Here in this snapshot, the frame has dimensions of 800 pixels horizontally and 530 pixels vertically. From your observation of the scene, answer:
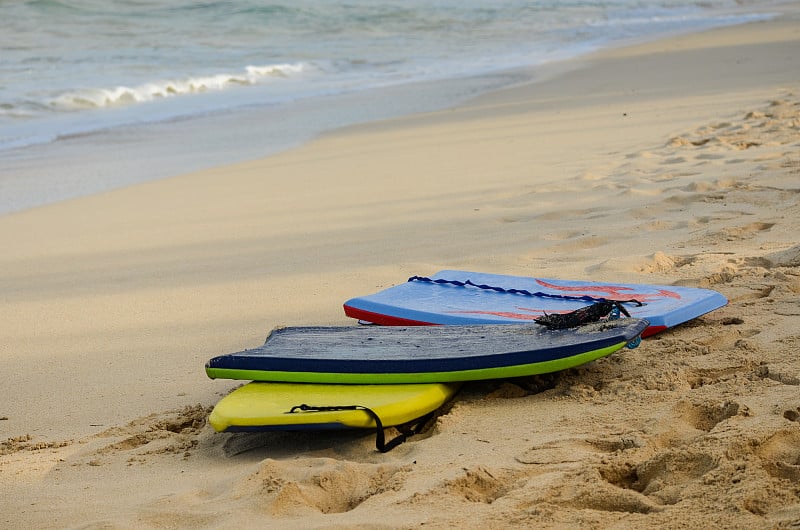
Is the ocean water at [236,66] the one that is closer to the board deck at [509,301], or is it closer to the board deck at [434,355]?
the board deck at [509,301]

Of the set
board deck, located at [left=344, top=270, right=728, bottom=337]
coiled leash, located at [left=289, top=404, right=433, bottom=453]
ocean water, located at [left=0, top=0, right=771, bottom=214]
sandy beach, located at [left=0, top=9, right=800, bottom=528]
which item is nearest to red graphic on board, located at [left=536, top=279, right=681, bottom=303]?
board deck, located at [left=344, top=270, right=728, bottom=337]

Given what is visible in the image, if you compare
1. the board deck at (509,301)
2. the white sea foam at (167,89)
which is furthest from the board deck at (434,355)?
the white sea foam at (167,89)

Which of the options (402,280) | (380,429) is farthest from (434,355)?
(402,280)

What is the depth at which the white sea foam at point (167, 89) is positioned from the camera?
36.6ft

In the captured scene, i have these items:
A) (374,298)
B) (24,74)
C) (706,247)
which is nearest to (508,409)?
(374,298)

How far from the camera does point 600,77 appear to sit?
1101 cm

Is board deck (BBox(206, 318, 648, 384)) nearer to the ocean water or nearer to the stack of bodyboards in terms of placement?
the stack of bodyboards

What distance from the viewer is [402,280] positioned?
3.92 m

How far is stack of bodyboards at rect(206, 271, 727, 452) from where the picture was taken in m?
2.43

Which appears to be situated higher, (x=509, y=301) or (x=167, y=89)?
(x=509, y=301)

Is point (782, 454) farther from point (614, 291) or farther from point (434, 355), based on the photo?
point (614, 291)

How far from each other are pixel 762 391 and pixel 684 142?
14.0 feet

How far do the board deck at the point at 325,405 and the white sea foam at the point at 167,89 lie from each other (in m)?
9.13

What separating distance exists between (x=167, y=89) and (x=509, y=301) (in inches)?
389
